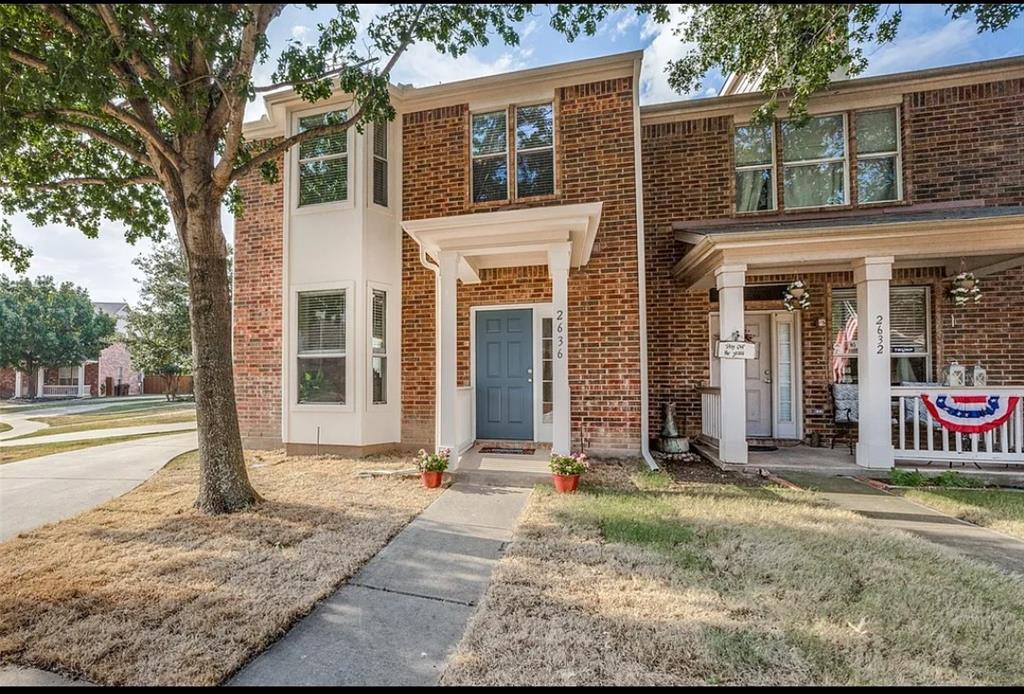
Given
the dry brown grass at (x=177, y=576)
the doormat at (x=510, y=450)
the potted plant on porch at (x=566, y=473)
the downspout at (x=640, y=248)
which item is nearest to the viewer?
the dry brown grass at (x=177, y=576)

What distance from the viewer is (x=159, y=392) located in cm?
3197

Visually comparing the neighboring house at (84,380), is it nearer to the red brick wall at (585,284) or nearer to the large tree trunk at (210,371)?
the red brick wall at (585,284)

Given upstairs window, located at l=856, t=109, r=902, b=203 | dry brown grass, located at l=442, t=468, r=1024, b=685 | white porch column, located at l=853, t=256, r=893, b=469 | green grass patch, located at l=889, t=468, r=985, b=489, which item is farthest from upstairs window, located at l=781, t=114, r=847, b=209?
dry brown grass, located at l=442, t=468, r=1024, b=685

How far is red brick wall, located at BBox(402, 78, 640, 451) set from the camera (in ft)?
21.7

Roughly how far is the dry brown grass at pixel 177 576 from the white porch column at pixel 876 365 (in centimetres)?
557

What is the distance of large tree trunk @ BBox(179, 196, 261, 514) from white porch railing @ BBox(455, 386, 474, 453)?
252cm

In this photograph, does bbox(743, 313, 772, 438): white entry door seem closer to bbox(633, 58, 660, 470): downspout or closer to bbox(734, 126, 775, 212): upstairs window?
bbox(734, 126, 775, 212): upstairs window

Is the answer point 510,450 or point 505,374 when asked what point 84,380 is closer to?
point 505,374

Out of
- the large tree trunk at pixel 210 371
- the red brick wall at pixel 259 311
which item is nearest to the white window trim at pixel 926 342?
the large tree trunk at pixel 210 371

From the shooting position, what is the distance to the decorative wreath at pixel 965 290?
6.23 m

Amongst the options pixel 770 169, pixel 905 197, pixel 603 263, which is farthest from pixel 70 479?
pixel 905 197

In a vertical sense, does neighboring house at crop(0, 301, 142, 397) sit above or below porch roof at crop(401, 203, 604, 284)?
below

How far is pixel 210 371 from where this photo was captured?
430 centimetres

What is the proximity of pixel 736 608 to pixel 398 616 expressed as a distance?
1.96m
